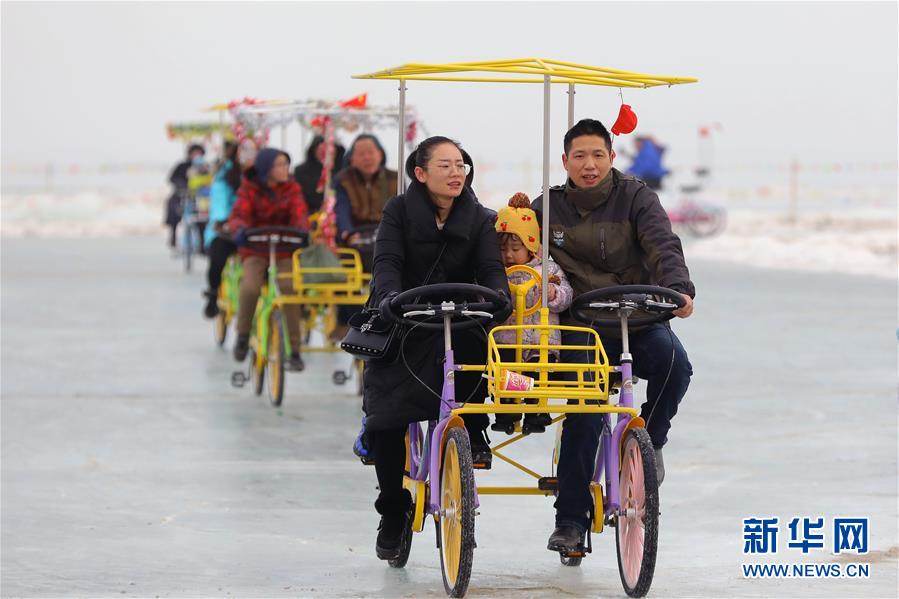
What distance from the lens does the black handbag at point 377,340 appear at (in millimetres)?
7168

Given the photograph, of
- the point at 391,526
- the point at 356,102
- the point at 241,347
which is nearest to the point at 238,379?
the point at 241,347

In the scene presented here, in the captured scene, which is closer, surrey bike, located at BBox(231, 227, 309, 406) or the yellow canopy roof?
the yellow canopy roof

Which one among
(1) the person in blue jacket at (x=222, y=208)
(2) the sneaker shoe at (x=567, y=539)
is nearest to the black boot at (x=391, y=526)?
(2) the sneaker shoe at (x=567, y=539)

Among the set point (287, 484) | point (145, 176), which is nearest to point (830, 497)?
point (287, 484)

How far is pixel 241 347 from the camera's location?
13883 millimetres

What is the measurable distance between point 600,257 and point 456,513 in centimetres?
127

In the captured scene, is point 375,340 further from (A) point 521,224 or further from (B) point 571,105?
(B) point 571,105

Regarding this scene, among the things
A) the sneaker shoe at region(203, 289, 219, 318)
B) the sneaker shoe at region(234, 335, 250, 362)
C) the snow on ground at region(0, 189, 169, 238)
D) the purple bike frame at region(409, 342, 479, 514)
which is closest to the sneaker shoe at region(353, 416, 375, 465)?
the purple bike frame at region(409, 342, 479, 514)

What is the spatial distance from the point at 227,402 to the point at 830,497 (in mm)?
5146

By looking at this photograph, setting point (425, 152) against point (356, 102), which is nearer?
point (425, 152)

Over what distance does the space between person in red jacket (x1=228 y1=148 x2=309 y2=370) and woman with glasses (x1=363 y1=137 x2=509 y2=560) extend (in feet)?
20.7

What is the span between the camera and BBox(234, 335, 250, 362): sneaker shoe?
13.8 m

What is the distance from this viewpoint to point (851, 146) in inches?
4882

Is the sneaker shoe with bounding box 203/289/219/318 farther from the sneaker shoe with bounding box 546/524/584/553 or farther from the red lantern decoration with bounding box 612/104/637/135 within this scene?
the sneaker shoe with bounding box 546/524/584/553
